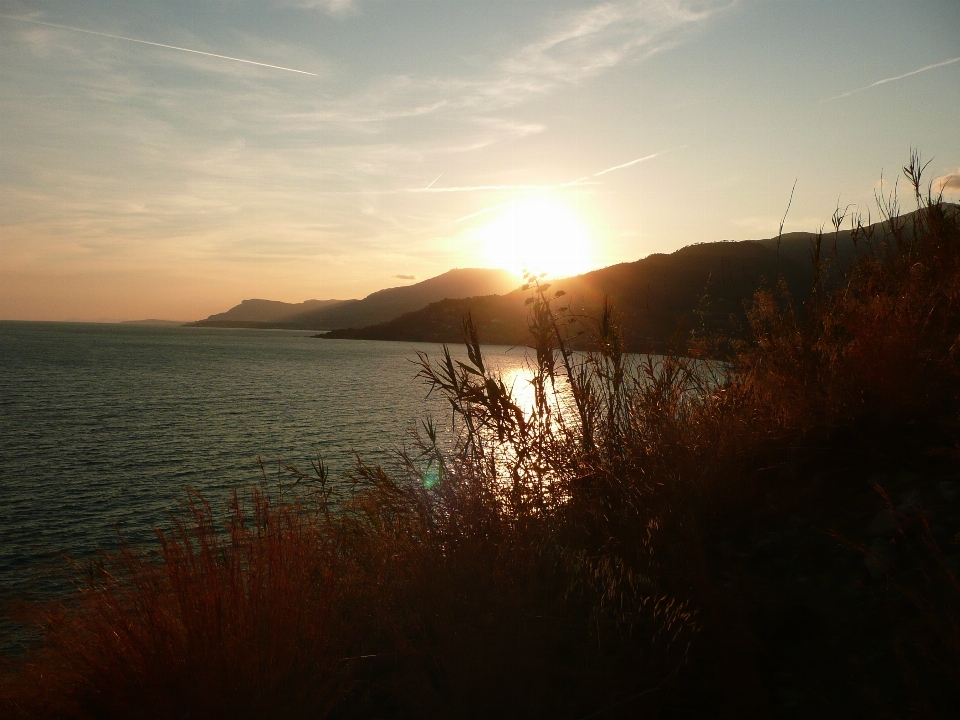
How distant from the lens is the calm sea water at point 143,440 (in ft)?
46.4

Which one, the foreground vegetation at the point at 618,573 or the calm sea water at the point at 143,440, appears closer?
the foreground vegetation at the point at 618,573

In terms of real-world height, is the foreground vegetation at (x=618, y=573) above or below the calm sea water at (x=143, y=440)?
above

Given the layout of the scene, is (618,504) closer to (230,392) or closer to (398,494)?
(398,494)

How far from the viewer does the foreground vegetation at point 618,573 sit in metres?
3.27

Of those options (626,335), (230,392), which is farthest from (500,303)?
(626,335)

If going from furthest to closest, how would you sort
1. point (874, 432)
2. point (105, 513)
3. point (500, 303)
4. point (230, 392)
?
1. point (500, 303)
2. point (230, 392)
3. point (105, 513)
4. point (874, 432)

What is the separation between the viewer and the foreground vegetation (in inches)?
129

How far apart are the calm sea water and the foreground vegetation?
12.4 feet

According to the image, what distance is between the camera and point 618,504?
16.7 feet

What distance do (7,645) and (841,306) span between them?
36.7 ft

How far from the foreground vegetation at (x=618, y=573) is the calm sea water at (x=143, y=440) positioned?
3769 mm

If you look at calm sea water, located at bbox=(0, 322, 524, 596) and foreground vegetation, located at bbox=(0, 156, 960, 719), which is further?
calm sea water, located at bbox=(0, 322, 524, 596)

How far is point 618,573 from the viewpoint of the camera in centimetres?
423

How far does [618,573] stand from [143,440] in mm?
24980
